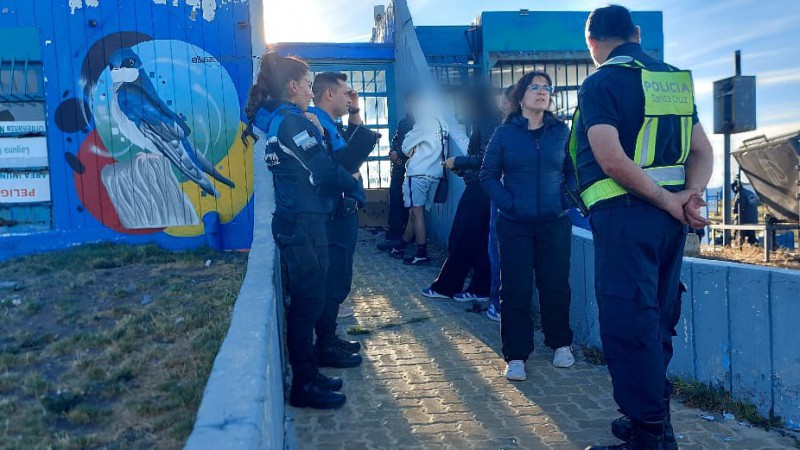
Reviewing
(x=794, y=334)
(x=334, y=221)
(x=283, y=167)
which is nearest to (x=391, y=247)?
(x=334, y=221)

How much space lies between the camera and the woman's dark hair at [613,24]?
292cm

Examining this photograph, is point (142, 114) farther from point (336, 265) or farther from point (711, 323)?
point (711, 323)

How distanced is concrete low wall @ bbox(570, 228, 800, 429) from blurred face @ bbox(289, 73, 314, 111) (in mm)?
2382

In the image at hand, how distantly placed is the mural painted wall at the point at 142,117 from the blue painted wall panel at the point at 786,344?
7004mm

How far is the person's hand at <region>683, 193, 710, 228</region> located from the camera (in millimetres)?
2742

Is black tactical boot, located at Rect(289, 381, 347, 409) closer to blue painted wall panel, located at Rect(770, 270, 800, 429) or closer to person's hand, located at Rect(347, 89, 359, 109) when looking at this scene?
blue painted wall panel, located at Rect(770, 270, 800, 429)

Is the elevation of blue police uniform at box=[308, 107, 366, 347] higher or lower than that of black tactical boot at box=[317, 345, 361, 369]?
higher

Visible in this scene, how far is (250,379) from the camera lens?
1969mm

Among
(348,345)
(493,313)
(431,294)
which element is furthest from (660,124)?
(431,294)

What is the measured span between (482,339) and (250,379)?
318cm

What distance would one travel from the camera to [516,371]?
160 inches

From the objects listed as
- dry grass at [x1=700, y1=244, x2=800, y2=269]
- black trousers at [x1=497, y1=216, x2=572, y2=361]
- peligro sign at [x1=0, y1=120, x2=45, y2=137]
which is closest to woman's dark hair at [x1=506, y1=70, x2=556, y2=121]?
black trousers at [x1=497, y1=216, x2=572, y2=361]

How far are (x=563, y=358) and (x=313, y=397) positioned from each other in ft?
5.59

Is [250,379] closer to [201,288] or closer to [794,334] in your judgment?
[794,334]
